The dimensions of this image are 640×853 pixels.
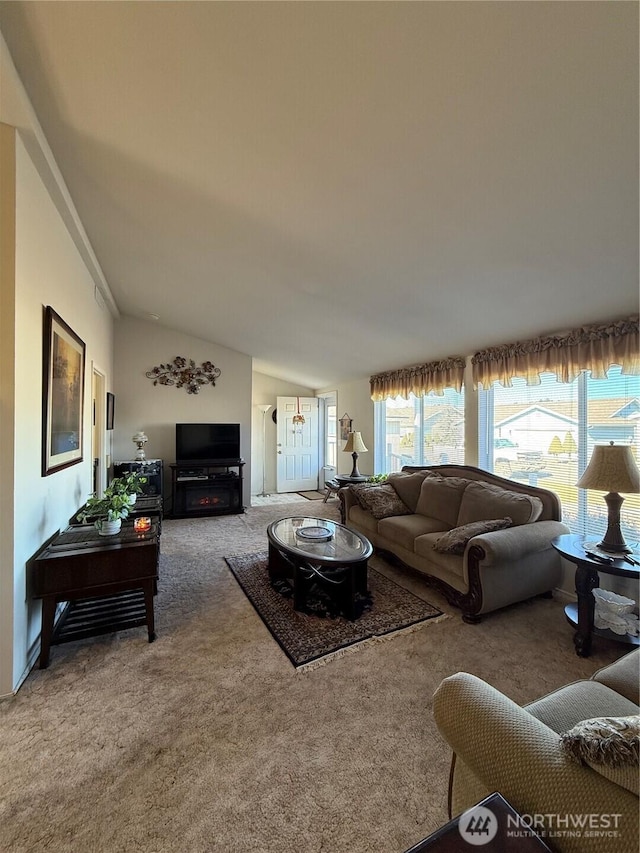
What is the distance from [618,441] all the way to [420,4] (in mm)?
2869

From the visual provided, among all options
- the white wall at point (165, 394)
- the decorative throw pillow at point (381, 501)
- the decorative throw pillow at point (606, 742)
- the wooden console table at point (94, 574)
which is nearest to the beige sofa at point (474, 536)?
the decorative throw pillow at point (381, 501)

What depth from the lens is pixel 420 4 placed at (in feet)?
3.72

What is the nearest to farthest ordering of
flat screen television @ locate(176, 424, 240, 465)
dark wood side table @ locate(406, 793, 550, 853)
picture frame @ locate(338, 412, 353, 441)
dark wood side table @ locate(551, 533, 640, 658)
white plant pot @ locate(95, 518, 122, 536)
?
dark wood side table @ locate(406, 793, 550, 853) < dark wood side table @ locate(551, 533, 640, 658) < white plant pot @ locate(95, 518, 122, 536) < flat screen television @ locate(176, 424, 240, 465) < picture frame @ locate(338, 412, 353, 441)

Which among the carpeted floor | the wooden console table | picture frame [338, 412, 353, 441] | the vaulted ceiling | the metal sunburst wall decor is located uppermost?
the vaulted ceiling

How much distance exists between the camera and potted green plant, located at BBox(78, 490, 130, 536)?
2494 millimetres

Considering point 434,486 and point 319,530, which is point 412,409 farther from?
point 319,530

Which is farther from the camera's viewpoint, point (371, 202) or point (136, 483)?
point (136, 483)

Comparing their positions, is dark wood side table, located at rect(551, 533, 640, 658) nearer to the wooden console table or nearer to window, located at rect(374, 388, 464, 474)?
window, located at rect(374, 388, 464, 474)

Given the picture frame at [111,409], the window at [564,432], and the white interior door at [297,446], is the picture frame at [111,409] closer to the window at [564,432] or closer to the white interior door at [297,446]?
the white interior door at [297,446]

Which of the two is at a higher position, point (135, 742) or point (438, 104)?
point (438, 104)

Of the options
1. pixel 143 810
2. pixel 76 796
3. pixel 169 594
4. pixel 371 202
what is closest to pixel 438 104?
pixel 371 202

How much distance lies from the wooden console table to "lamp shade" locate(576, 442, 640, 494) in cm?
279

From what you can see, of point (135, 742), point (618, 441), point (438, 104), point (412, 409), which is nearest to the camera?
point (438, 104)

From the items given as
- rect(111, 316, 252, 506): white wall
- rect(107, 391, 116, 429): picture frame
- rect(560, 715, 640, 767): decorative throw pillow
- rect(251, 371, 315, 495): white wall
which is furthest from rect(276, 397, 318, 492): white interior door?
rect(560, 715, 640, 767): decorative throw pillow
